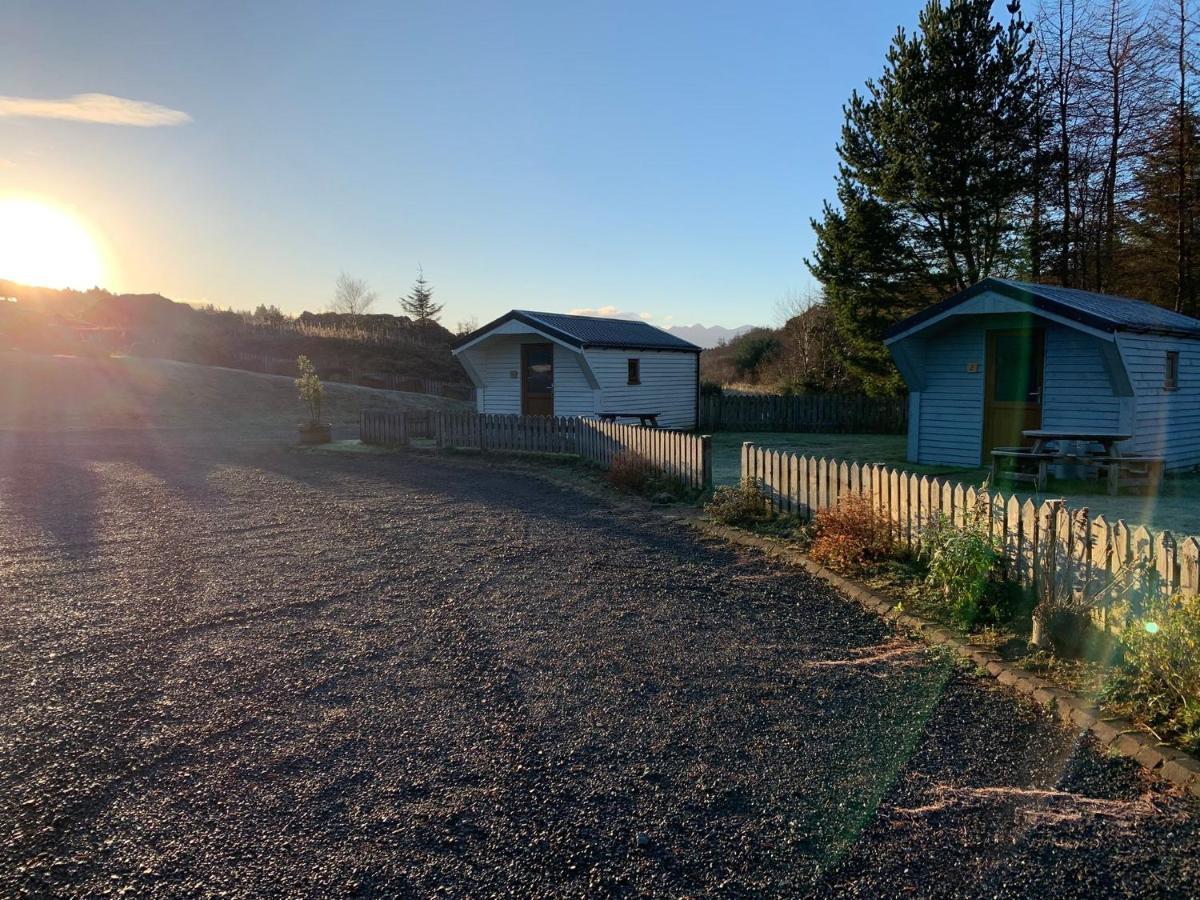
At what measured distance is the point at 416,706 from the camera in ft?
15.0

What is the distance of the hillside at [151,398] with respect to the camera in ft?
89.2

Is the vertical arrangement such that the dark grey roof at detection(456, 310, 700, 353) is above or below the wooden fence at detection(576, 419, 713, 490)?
above

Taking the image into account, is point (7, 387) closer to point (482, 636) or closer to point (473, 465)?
point (473, 465)

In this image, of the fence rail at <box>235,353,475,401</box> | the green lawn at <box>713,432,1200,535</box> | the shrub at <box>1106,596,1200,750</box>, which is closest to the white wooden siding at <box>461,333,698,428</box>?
the green lawn at <box>713,432,1200,535</box>

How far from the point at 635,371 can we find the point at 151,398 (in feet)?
67.0

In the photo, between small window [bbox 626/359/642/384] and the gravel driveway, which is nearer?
the gravel driveway

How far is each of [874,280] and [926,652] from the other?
20262mm

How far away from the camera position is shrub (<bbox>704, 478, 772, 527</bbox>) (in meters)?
9.78

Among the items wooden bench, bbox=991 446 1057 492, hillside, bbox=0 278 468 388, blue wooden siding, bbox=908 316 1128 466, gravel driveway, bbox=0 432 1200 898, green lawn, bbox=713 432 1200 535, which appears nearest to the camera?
gravel driveway, bbox=0 432 1200 898

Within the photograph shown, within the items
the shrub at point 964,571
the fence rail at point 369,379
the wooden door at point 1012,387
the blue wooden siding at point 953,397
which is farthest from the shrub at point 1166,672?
the fence rail at point 369,379

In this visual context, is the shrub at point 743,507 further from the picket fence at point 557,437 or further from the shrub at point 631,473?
the shrub at point 631,473

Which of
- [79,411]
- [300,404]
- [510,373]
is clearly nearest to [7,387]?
[79,411]

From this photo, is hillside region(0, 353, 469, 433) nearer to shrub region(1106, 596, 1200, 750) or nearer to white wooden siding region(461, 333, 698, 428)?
white wooden siding region(461, 333, 698, 428)

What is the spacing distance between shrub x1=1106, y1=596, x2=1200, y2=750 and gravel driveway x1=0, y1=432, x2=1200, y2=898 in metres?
0.46
